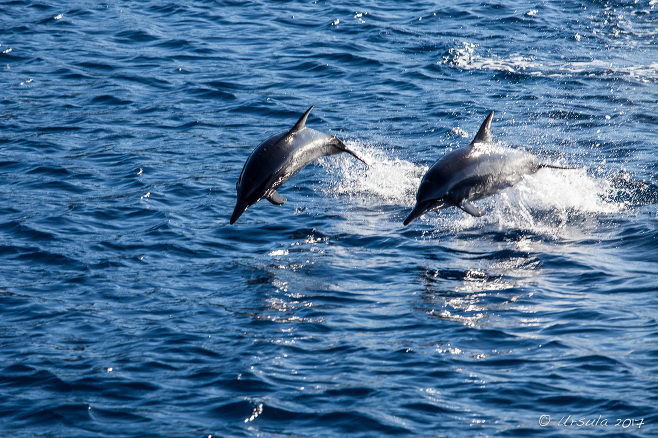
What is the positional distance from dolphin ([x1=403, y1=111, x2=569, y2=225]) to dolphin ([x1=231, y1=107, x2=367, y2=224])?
1.72m

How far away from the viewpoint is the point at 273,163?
10.7m

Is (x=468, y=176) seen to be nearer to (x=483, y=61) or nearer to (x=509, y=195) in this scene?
(x=509, y=195)

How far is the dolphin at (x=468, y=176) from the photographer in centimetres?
1056

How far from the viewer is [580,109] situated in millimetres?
17156

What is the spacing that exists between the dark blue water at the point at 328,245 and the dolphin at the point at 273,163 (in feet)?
2.98

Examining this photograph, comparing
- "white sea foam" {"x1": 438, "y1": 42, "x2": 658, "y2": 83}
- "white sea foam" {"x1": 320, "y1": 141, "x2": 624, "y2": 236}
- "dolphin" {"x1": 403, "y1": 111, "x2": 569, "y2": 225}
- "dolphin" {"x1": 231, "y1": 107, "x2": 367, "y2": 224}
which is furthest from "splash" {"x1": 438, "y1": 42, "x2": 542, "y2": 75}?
"dolphin" {"x1": 231, "y1": 107, "x2": 367, "y2": 224}

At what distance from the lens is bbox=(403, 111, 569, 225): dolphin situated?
416 inches

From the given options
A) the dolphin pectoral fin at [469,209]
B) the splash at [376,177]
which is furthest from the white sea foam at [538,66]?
the dolphin pectoral fin at [469,209]

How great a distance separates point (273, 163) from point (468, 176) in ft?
8.19

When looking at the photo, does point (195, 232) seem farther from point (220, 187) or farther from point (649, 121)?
point (649, 121)

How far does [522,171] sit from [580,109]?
6.40 meters

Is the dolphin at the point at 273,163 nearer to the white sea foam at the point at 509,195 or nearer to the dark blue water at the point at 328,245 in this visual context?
the dark blue water at the point at 328,245

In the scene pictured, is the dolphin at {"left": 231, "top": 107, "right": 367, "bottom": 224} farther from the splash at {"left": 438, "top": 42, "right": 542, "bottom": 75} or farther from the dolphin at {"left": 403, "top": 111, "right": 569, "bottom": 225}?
the splash at {"left": 438, "top": 42, "right": 542, "bottom": 75}

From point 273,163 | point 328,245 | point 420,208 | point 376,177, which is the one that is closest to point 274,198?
point 273,163
